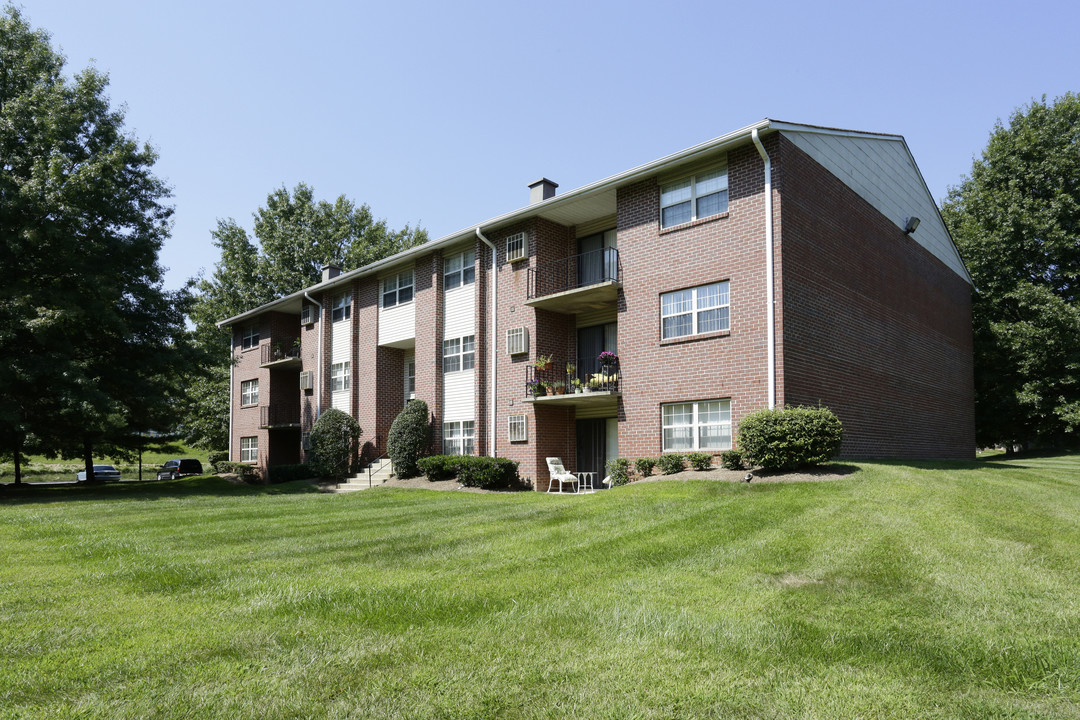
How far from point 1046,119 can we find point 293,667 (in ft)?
113

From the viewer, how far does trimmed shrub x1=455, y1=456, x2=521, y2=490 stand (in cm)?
1925

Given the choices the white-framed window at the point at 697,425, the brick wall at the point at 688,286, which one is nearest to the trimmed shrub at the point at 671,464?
the white-framed window at the point at 697,425

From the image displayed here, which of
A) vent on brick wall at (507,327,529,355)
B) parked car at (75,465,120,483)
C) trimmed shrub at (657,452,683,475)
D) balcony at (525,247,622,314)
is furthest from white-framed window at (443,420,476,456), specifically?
parked car at (75,465,120,483)

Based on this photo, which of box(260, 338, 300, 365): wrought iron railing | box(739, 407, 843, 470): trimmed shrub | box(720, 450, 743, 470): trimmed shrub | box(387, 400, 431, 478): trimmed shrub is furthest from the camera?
box(260, 338, 300, 365): wrought iron railing

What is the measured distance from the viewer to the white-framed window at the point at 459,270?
2281cm

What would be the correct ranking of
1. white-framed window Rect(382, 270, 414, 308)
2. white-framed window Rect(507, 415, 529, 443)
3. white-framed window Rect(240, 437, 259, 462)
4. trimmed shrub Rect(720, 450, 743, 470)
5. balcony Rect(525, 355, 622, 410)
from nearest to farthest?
trimmed shrub Rect(720, 450, 743, 470)
balcony Rect(525, 355, 622, 410)
white-framed window Rect(507, 415, 529, 443)
white-framed window Rect(382, 270, 414, 308)
white-framed window Rect(240, 437, 259, 462)

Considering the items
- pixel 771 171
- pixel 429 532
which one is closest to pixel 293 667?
pixel 429 532

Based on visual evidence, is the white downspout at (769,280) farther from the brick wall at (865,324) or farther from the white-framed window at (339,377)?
the white-framed window at (339,377)

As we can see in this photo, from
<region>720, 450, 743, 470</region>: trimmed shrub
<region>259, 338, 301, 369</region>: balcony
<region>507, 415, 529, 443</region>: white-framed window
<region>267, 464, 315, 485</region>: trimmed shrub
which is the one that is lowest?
<region>267, 464, 315, 485</region>: trimmed shrub

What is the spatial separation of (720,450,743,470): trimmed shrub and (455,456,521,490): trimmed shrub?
272 inches

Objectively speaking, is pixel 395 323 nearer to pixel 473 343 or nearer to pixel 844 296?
pixel 473 343

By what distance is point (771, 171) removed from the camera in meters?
15.3

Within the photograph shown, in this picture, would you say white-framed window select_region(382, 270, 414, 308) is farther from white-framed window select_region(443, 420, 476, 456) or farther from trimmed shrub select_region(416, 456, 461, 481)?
trimmed shrub select_region(416, 456, 461, 481)

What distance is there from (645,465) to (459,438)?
8.02m
